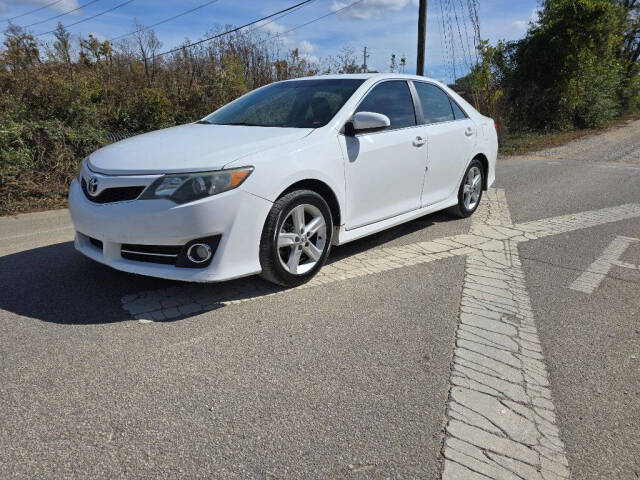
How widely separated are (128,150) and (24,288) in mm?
1332

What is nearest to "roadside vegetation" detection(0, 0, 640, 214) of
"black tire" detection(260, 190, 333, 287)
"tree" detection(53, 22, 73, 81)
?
"tree" detection(53, 22, 73, 81)

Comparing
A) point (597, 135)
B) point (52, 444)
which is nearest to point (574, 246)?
point (52, 444)

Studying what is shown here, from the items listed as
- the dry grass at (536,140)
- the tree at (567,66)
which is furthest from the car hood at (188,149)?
the tree at (567,66)

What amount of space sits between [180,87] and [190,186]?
840 centimetres

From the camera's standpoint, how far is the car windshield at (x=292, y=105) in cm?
423

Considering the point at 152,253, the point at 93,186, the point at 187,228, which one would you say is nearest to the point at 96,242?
the point at 93,186

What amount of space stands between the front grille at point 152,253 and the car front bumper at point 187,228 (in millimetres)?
32

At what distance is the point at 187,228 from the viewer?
3197 mm

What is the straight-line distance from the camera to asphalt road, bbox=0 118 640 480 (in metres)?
2.10

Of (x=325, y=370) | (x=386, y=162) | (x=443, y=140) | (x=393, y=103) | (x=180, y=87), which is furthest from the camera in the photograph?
(x=180, y=87)

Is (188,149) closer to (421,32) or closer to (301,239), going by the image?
(301,239)

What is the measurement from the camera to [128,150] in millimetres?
3742

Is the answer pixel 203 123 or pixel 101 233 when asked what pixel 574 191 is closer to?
pixel 203 123

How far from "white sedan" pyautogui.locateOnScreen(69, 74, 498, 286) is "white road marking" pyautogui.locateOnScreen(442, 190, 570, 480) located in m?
1.22
